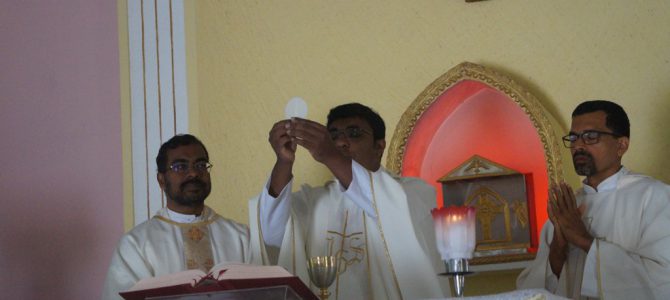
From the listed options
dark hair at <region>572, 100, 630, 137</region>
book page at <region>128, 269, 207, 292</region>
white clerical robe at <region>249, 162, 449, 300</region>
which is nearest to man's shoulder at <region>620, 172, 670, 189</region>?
dark hair at <region>572, 100, 630, 137</region>

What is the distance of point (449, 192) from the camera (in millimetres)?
6191

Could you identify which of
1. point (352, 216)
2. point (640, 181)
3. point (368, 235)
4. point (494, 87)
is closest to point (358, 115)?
point (352, 216)

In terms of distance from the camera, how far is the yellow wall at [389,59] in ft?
19.2

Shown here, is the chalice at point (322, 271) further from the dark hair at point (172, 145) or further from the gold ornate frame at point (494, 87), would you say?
the gold ornate frame at point (494, 87)

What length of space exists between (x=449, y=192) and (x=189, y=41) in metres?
1.88

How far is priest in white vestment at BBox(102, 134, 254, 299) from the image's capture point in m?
5.50

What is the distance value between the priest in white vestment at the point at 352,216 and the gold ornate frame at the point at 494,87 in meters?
0.79

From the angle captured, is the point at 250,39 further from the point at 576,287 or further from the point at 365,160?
the point at 576,287

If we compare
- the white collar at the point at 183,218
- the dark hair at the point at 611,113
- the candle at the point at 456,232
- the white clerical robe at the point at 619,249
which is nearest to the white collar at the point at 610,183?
the white clerical robe at the point at 619,249

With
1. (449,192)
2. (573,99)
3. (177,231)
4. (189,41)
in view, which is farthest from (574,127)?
(189,41)

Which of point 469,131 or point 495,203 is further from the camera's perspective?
point 469,131

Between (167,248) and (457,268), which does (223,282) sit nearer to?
(457,268)

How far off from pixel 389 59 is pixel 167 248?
1690 mm

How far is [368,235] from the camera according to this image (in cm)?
514
